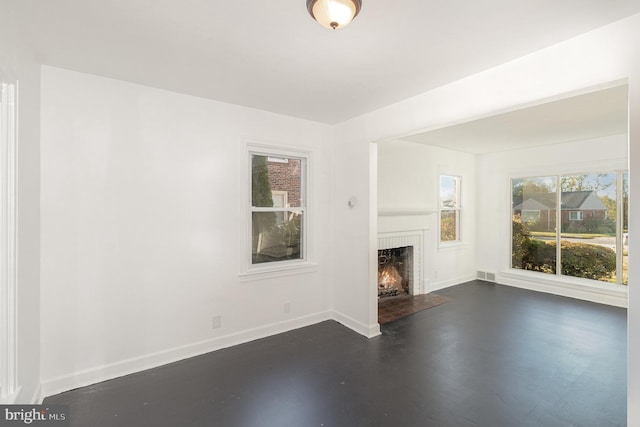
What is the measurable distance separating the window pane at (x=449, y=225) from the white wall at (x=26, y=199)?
5705mm

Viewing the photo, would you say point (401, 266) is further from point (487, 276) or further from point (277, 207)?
point (277, 207)

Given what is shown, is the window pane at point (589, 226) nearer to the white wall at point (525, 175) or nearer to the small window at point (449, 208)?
the white wall at point (525, 175)

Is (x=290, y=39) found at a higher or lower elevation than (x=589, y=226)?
higher

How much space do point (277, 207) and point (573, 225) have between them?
17.4 ft

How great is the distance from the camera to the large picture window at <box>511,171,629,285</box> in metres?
4.63

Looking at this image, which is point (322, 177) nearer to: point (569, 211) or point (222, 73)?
point (222, 73)

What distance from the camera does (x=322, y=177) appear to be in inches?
154

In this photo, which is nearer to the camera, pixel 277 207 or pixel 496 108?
pixel 496 108

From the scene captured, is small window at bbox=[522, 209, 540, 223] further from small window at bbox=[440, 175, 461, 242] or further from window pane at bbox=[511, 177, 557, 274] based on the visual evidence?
small window at bbox=[440, 175, 461, 242]

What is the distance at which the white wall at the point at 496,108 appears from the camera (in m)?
1.62

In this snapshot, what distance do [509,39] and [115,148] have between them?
10.6 ft

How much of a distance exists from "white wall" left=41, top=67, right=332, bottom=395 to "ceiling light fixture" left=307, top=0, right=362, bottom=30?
1901 mm

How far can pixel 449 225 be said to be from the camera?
18.9 ft

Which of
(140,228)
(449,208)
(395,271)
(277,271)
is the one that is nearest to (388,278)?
(395,271)
